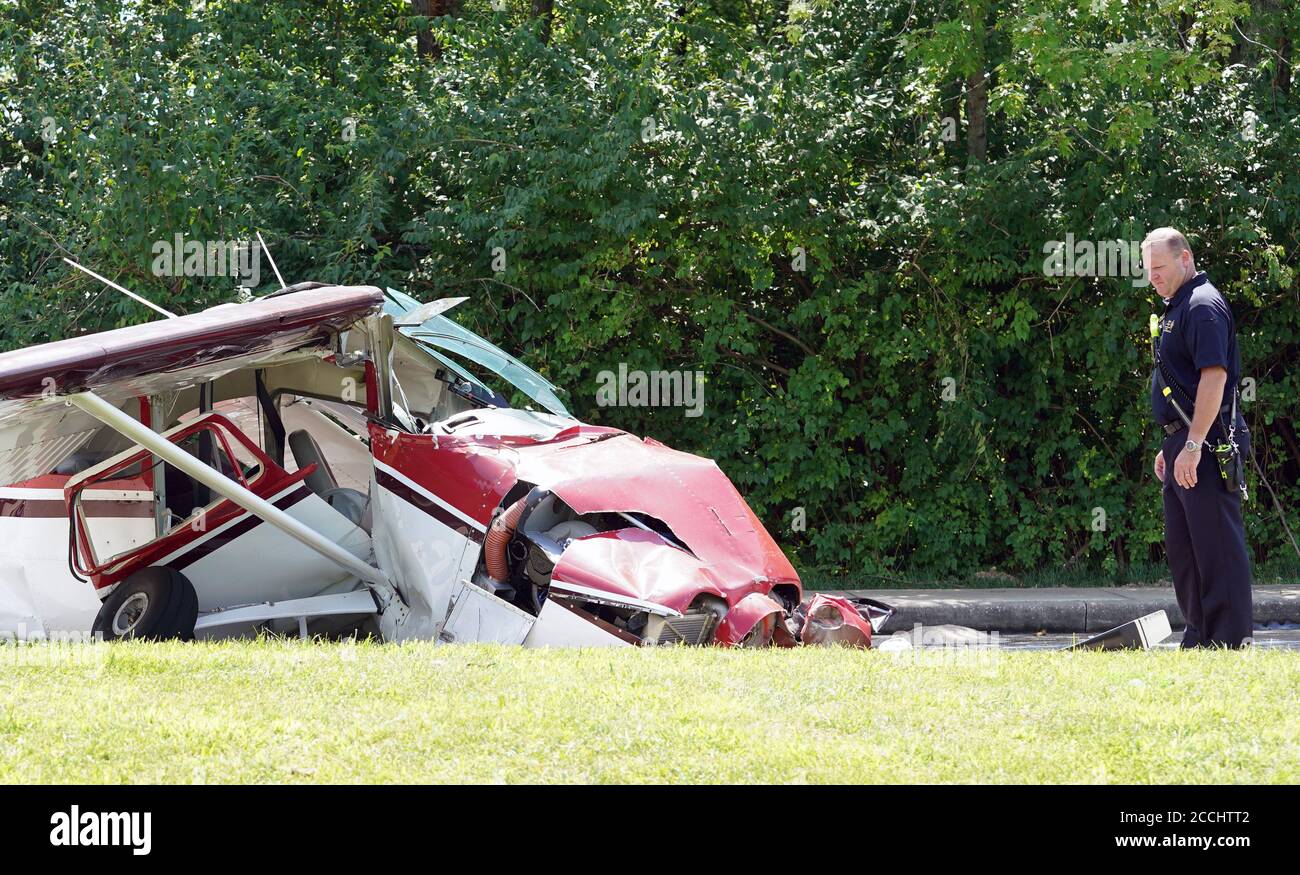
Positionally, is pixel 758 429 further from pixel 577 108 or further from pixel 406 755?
pixel 406 755

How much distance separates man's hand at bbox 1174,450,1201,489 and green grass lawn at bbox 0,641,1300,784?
2.85ft

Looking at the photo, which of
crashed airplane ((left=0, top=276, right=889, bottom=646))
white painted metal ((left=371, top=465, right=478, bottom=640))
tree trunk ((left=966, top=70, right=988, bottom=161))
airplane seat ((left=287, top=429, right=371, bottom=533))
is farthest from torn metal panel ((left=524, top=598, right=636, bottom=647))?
tree trunk ((left=966, top=70, right=988, bottom=161))

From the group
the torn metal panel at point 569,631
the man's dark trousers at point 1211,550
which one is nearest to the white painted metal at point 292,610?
the torn metal panel at point 569,631

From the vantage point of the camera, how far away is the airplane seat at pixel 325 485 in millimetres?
8828

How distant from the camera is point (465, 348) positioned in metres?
9.05

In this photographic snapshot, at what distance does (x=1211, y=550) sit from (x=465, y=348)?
15.6 feet

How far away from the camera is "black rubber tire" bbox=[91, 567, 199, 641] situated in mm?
7793

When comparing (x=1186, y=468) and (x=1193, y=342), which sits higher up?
(x=1193, y=342)

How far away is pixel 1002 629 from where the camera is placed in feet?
34.3

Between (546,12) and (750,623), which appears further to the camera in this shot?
(546,12)

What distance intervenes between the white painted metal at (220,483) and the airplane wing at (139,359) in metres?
0.14

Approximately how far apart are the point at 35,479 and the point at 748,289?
6.33 m

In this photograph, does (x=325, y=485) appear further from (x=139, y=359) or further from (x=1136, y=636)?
(x=1136, y=636)

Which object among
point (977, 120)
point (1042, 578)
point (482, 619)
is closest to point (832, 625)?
point (482, 619)
